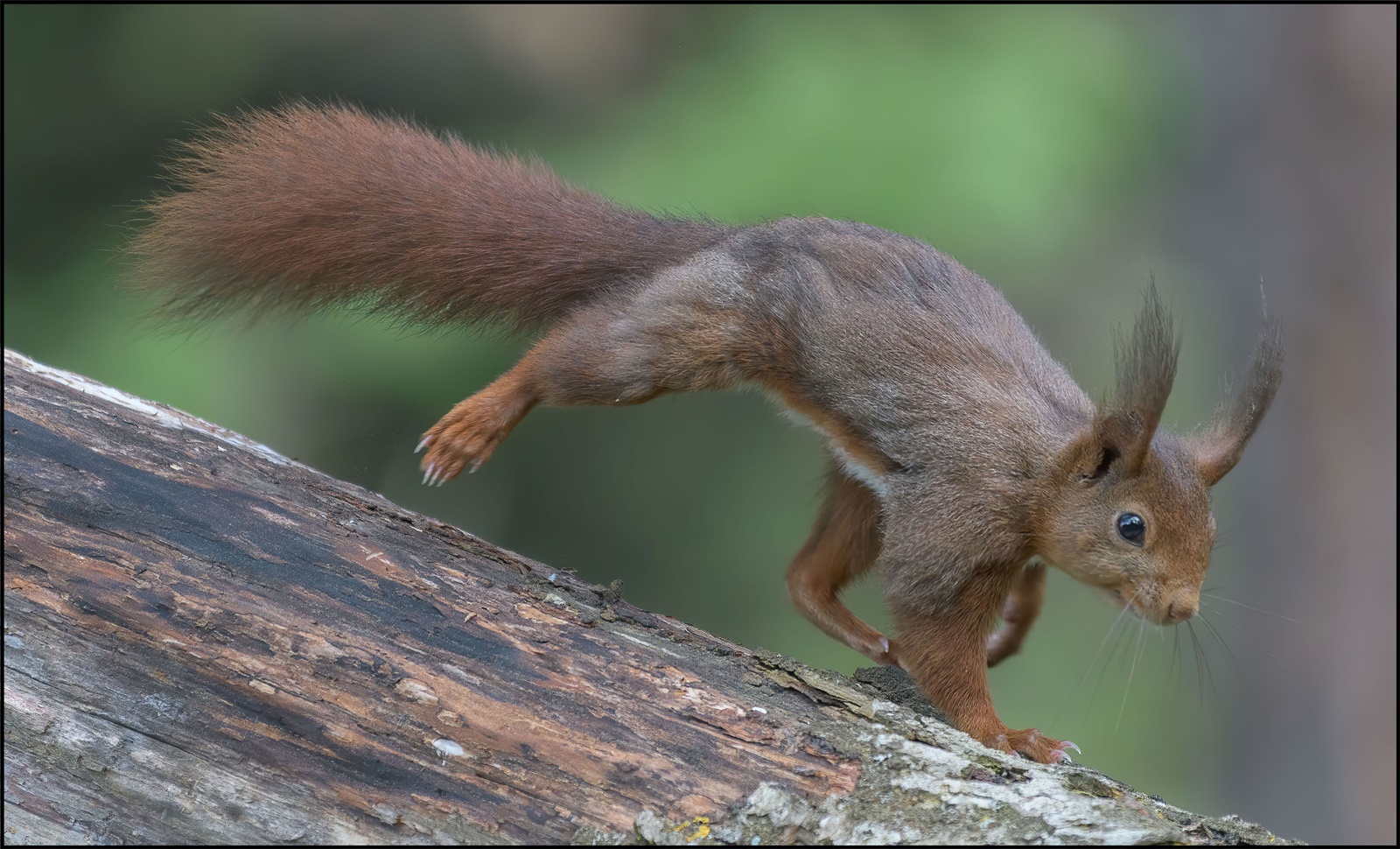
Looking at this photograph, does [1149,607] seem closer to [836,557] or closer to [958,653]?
[958,653]

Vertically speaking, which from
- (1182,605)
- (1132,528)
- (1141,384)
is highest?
(1141,384)

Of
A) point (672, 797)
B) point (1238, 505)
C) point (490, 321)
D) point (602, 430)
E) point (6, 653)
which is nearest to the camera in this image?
point (672, 797)

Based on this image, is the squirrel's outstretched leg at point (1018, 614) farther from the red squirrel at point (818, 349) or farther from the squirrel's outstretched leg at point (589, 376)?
the squirrel's outstretched leg at point (589, 376)

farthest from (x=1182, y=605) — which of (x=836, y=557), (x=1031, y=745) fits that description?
(x=836, y=557)

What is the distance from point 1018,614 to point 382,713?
193 centimetres

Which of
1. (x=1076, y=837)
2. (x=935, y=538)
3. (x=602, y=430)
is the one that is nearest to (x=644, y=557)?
(x=602, y=430)

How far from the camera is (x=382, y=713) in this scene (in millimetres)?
2158

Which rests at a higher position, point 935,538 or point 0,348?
point 935,538

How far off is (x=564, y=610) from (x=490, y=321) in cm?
114

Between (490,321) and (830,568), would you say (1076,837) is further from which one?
(490,321)

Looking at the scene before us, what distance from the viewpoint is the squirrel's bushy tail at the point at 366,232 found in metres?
3.11

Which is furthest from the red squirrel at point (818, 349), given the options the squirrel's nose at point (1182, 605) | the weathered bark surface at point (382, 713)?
the weathered bark surface at point (382, 713)

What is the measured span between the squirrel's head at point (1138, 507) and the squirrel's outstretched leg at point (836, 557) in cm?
64

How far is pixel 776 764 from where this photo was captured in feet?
7.02
